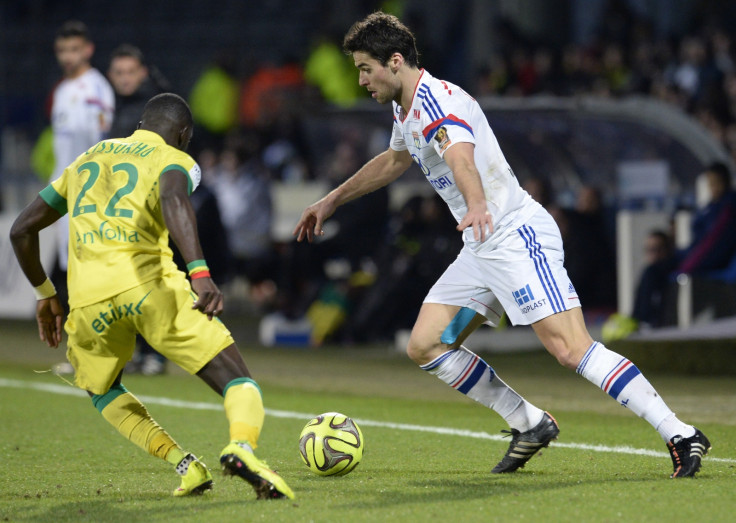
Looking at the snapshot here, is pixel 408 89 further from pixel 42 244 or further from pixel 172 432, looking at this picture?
pixel 42 244

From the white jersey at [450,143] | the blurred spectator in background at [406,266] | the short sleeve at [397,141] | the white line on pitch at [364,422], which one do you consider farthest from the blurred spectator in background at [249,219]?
the white jersey at [450,143]

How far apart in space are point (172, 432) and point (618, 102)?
296 inches

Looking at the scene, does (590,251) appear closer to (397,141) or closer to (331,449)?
(397,141)

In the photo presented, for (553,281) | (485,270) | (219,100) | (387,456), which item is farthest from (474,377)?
(219,100)

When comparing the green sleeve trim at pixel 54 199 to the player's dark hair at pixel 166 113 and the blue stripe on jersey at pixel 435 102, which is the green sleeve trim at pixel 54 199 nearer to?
the player's dark hair at pixel 166 113

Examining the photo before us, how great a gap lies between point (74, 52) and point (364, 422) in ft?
14.4

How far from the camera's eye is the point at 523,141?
14.8 meters

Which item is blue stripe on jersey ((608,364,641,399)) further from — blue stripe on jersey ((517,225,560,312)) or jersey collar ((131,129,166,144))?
jersey collar ((131,129,166,144))

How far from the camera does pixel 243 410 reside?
4.98 m

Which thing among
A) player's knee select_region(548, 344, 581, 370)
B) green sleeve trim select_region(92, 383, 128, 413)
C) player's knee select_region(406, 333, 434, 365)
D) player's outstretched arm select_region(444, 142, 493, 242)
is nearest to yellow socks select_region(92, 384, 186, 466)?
green sleeve trim select_region(92, 383, 128, 413)

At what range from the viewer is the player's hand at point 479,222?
5047 millimetres

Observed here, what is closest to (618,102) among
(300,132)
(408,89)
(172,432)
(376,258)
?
(376,258)

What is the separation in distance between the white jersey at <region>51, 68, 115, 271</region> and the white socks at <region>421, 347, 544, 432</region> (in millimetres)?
5389

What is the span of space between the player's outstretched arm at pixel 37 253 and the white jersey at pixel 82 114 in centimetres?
509
